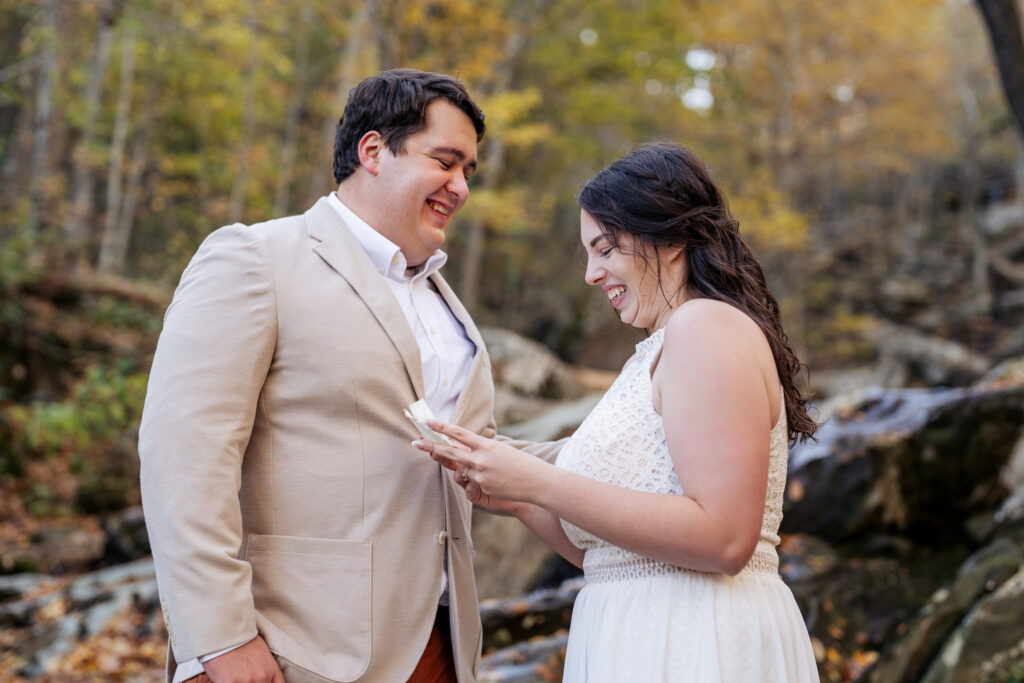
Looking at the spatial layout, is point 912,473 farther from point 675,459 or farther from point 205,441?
point 205,441

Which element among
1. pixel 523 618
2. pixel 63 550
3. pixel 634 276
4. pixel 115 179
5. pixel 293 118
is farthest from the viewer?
pixel 293 118

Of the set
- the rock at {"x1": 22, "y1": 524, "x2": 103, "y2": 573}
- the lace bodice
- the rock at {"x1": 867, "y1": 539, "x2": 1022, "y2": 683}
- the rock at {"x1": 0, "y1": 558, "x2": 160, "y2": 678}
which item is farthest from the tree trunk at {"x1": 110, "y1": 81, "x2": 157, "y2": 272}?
the lace bodice

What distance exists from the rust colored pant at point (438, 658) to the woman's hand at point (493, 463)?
2.00ft

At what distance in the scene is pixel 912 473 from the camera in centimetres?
642

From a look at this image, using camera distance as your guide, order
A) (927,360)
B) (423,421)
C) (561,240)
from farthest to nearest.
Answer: (561,240) < (927,360) < (423,421)

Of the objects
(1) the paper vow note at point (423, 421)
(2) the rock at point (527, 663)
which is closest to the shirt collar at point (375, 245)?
(1) the paper vow note at point (423, 421)

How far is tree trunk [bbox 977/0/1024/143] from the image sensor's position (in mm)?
6137

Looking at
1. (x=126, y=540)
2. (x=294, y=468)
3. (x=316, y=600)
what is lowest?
(x=126, y=540)

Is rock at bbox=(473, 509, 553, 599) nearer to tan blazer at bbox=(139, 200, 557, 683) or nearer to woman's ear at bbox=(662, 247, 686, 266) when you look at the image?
tan blazer at bbox=(139, 200, 557, 683)

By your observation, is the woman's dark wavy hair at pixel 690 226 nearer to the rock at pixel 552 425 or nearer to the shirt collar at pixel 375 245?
the shirt collar at pixel 375 245

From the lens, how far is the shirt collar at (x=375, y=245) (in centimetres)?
257

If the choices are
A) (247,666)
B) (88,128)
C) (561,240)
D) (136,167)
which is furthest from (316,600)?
(561,240)

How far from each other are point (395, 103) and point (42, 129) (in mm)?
12056

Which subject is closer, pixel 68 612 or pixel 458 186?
pixel 458 186
